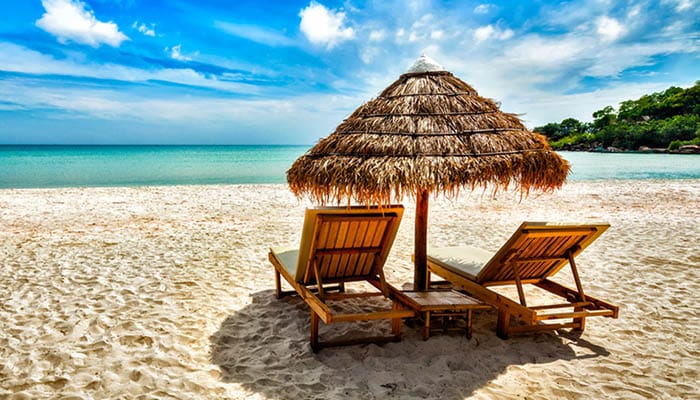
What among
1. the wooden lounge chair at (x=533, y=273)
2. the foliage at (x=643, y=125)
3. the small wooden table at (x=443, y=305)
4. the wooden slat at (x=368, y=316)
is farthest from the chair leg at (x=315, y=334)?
the foliage at (x=643, y=125)

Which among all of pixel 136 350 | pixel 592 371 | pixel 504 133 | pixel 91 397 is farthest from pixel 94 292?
pixel 592 371

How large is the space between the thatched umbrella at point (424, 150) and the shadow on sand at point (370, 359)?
3.37 feet

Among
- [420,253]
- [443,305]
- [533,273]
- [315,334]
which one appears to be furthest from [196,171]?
[443,305]

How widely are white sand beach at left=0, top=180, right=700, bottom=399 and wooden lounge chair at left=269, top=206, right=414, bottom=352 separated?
1.08 feet

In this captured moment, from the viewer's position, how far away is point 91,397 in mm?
2564

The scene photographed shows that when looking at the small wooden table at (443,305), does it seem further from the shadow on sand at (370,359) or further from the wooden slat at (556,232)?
the wooden slat at (556,232)

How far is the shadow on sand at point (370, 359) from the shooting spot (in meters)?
2.71

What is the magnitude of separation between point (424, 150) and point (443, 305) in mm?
1148

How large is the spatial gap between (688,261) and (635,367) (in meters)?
3.41

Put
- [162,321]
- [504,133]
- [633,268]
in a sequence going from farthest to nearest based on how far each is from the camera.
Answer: [633,268] → [162,321] → [504,133]

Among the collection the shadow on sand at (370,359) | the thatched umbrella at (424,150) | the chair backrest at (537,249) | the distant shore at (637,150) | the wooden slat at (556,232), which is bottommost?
the shadow on sand at (370,359)

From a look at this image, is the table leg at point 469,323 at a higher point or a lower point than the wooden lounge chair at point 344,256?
lower

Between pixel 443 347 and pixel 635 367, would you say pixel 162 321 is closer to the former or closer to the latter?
pixel 443 347

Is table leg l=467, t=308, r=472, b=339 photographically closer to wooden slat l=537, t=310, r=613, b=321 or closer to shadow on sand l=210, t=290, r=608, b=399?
shadow on sand l=210, t=290, r=608, b=399
